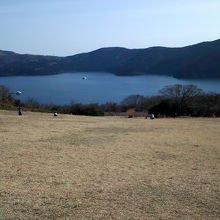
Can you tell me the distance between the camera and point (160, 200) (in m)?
5.50

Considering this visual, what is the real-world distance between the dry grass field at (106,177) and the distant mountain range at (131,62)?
10817 centimetres

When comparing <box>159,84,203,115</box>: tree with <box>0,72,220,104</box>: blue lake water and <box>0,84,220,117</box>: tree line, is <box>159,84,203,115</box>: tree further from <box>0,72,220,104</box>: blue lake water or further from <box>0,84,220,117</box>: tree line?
<box>0,72,220,104</box>: blue lake water

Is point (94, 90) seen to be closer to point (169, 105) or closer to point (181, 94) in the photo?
point (181, 94)

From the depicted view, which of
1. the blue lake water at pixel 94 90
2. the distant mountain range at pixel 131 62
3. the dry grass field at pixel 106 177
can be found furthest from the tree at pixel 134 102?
the distant mountain range at pixel 131 62

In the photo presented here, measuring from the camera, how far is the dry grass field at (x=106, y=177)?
5008 millimetres

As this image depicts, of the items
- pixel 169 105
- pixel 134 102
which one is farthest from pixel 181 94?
pixel 134 102

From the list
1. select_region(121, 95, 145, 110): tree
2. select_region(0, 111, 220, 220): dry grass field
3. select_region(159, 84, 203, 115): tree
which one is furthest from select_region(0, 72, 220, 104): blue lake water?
select_region(0, 111, 220, 220): dry grass field

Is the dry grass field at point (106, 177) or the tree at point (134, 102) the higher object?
the dry grass field at point (106, 177)

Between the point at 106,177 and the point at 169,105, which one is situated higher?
the point at 106,177

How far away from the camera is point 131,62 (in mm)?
149125

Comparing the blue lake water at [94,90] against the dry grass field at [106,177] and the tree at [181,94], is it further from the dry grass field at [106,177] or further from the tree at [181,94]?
the dry grass field at [106,177]

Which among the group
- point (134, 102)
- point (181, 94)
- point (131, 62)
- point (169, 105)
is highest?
point (131, 62)

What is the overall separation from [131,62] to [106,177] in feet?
472

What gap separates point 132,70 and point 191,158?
448 feet
